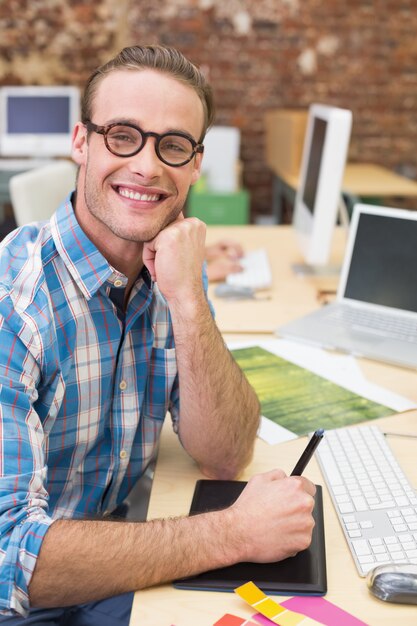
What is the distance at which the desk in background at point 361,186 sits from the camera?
13.4ft

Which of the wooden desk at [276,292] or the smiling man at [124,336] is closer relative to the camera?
the smiling man at [124,336]

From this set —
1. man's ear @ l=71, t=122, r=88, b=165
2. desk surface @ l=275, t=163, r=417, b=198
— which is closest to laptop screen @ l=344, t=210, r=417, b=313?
man's ear @ l=71, t=122, r=88, b=165

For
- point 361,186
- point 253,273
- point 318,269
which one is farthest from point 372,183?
point 253,273

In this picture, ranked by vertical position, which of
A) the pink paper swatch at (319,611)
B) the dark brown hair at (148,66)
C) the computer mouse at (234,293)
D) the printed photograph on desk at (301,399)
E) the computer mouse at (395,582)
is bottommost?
the computer mouse at (234,293)

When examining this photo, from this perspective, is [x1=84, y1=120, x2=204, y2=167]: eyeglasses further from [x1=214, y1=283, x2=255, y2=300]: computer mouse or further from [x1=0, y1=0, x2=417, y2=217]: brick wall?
[x1=0, y1=0, x2=417, y2=217]: brick wall

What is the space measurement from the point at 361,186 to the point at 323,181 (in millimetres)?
2259

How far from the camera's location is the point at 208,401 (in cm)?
122

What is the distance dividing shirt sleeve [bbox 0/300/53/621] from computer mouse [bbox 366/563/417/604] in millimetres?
418

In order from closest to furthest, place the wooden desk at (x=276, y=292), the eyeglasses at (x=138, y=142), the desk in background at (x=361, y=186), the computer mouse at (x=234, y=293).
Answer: the eyeglasses at (x=138, y=142) → the wooden desk at (x=276, y=292) → the computer mouse at (x=234, y=293) → the desk in background at (x=361, y=186)

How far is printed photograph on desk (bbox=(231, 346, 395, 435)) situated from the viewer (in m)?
1.37

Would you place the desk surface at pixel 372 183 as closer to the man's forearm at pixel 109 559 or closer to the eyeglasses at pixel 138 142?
the eyeglasses at pixel 138 142

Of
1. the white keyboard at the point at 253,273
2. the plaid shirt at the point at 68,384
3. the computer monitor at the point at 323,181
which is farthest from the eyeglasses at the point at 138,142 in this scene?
the white keyboard at the point at 253,273

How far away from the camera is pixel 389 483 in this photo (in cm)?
111

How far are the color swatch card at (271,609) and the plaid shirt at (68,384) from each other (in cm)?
27
